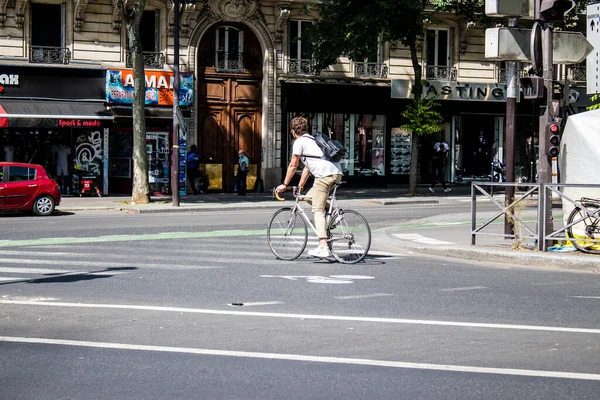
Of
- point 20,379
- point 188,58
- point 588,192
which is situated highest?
point 188,58

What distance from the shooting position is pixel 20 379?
5965mm

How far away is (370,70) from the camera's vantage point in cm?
3616

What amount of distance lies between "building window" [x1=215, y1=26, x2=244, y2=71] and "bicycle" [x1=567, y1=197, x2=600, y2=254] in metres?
21.5

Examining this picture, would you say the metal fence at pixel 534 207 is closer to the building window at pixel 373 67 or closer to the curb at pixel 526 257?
the curb at pixel 526 257

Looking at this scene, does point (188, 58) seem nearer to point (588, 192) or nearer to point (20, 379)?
point (588, 192)

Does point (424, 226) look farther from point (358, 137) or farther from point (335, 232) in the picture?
point (358, 137)

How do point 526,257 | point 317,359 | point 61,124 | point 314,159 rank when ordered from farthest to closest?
point 61,124, point 526,257, point 314,159, point 317,359

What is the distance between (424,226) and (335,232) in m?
7.30

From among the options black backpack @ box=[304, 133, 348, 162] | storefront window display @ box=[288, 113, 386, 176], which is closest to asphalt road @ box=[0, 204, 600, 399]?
black backpack @ box=[304, 133, 348, 162]

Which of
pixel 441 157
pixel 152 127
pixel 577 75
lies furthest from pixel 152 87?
pixel 577 75

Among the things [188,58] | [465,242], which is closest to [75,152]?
[188,58]

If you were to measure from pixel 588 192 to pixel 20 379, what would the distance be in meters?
9.72

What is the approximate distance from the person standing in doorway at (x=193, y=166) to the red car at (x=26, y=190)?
8604 millimetres

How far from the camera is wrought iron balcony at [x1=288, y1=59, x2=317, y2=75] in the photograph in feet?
114
